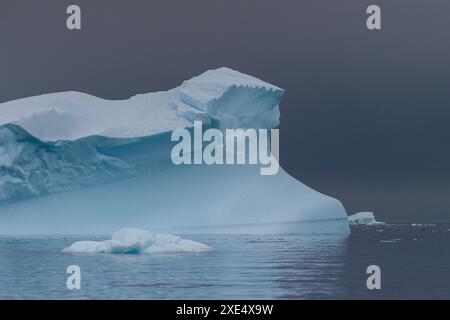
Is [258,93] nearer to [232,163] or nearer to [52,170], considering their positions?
[232,163]

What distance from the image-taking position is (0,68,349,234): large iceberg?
19.0 metres

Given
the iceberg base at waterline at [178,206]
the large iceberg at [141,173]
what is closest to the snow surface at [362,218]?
the large iceberg at [141,173]

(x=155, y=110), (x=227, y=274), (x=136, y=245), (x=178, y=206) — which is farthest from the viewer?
(x=155, y=110)

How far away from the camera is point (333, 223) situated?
21.6 metres

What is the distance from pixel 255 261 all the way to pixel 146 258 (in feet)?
7.43

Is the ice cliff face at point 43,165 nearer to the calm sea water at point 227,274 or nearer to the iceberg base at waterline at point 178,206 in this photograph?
the iceberg base at waterline at point 178,206

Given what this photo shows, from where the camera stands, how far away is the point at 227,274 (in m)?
11.6

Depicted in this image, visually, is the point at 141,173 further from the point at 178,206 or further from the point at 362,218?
the point at 362,218

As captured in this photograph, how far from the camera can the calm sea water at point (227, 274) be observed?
9.45 meters

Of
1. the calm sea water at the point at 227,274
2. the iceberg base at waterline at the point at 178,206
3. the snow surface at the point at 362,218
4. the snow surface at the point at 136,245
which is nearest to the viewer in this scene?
the calm sea water at the point at 227,274

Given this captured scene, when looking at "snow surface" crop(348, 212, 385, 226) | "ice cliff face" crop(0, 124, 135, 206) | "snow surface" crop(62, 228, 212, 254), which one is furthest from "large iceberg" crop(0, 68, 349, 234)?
"snow surface" crop(348, 212, 385, 226)

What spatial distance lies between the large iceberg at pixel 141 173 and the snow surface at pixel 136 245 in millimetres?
3204

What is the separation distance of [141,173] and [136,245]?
195 inches

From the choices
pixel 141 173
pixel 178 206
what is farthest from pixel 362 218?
pixel 141 173
